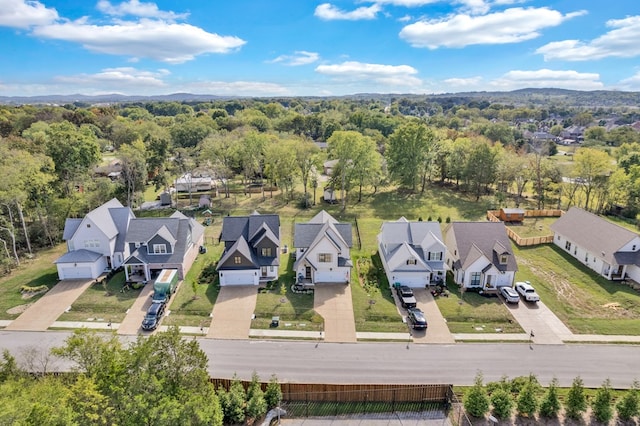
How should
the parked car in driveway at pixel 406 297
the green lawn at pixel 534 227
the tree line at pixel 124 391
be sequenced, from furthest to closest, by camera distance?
the green lawn at pixel 534 227 < the parked car in driveway at pixel 406 297 < the tree line at pixel 124 391

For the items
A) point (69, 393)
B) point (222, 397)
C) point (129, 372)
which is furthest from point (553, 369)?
point (69, 393)

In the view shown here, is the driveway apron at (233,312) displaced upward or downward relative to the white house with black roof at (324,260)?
downward

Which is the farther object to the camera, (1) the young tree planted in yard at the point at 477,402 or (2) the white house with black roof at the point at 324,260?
(2) the white house with black roof at the point at 324,260

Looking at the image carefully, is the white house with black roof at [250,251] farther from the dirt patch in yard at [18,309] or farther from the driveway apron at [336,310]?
the dirt patch in yard at [18,309]

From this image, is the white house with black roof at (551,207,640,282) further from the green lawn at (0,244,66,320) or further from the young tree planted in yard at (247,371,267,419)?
the green lawn at (0,244,66,320)

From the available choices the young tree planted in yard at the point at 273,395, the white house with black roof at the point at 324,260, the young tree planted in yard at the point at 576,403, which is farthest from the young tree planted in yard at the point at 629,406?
the white house with black roof at the point at 324,260

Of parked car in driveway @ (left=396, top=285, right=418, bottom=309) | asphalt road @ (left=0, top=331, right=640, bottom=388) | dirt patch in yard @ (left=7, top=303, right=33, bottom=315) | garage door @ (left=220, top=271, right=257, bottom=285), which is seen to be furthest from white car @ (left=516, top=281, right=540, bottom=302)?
dirt patch in yard @ (left=7, top=303, right=33, bottom=315)
